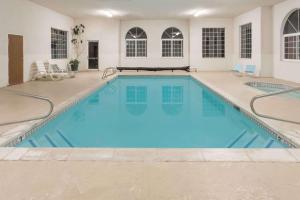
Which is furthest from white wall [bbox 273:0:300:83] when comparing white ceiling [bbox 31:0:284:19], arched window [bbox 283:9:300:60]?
white ceiling [bbox 31:0:284:19]

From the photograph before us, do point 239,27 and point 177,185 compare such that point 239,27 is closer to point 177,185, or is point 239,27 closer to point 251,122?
point 251,122

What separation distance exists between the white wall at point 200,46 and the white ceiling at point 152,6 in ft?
7.82

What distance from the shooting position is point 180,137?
19.7ft

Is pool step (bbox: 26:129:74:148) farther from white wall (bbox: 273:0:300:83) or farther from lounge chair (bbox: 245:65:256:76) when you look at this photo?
lounge chair (bbox: 245:65:256:76)

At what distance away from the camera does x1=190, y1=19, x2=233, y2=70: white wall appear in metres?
20.1

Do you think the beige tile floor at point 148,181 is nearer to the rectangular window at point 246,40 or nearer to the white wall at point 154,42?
the rectangular window at point 246,40

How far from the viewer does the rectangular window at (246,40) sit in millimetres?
17422

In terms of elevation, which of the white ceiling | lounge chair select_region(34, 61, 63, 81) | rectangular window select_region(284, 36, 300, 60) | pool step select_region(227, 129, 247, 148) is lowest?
pool step select_region(227, 129, 247, 148)

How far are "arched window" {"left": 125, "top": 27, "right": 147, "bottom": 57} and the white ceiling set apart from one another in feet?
9.65

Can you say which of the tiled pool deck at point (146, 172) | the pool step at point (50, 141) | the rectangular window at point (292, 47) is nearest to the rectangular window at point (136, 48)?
the rectangular window at point (292, 47)

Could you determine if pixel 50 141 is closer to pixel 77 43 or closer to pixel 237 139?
pixel 237 139

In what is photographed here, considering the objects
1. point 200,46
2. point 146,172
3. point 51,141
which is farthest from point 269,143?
point 200,46

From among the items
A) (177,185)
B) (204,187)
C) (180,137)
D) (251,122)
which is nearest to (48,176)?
(177,185)

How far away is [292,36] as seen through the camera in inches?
520
